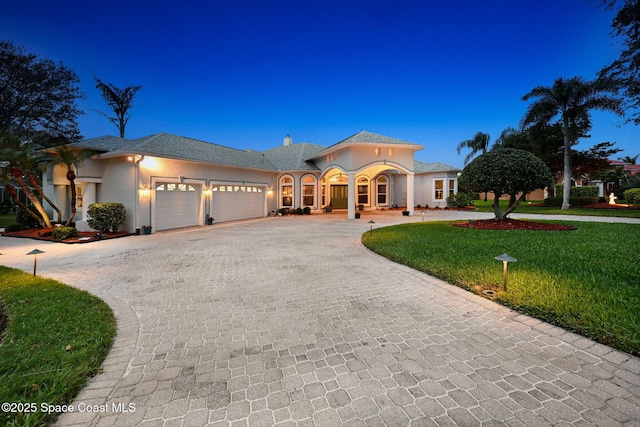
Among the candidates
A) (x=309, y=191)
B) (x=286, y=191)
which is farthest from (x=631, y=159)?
(x=286, y=191)

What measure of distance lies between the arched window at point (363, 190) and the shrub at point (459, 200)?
25.6 feet

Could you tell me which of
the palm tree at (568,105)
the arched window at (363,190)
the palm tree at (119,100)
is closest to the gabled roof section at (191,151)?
the arched window at (363,190)

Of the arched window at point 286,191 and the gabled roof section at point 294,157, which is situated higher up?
the gabled roof section at point 294,157

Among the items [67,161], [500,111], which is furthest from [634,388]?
[500,111]

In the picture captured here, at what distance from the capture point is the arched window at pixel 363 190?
77.3 ft

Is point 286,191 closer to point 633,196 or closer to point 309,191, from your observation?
point 309,191

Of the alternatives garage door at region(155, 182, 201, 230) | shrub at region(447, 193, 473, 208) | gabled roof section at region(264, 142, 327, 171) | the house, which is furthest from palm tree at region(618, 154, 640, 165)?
garage door at region(155, 182, 201, 230)

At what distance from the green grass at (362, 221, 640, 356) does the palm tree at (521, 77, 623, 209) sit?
13.8m

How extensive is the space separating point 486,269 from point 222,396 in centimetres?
542

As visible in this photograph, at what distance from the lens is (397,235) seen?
9938 mm

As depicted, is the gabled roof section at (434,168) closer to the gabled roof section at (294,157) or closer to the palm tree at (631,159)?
the gabled roof section at (294,157)

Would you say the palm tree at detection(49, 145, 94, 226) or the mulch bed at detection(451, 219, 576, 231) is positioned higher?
the palm tree at detection(49, 145, 94, 226)

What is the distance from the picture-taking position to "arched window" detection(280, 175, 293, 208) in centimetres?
2100

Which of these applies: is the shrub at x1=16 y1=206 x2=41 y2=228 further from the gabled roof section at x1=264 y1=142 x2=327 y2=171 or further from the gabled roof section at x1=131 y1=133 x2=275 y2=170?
the gabled roof section at x1=264 y1=142 x2=327 y2=171
